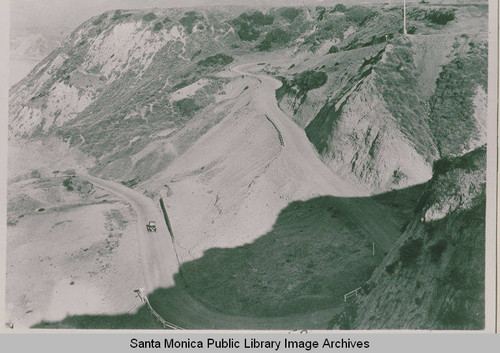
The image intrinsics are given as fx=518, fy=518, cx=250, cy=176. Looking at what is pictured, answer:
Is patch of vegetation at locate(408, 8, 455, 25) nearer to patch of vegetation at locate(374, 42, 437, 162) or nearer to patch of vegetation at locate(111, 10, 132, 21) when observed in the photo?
patch of vegetation at locate(374, 42, 437, 162)

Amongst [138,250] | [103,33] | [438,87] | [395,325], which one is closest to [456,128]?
[438,87]

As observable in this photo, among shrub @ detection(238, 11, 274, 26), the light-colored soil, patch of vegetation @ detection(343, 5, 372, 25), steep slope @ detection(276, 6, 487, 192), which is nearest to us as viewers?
the light-colored soil

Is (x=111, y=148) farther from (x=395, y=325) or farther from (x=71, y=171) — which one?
(x=395, y=325)

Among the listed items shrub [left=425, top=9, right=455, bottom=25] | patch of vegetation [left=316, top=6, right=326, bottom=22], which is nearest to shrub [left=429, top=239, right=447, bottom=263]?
shrub [left=425, top=9, right=455, bottom=25]

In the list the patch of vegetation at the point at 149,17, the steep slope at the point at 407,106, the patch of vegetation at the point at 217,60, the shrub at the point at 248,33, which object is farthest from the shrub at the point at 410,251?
the patch of vegetation at the point at 149,17

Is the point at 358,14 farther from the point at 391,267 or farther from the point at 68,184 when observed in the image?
the point at 391,267

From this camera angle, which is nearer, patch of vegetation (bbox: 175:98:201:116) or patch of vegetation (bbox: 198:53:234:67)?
patch of vegetation (bbox: 175:98:201:116)

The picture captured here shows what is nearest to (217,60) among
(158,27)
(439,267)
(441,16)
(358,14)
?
(158,27)
